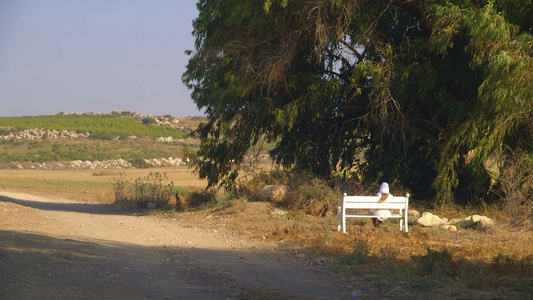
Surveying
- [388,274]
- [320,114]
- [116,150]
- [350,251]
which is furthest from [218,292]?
[116,150]

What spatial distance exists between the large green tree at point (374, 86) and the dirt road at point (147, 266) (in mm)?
5346

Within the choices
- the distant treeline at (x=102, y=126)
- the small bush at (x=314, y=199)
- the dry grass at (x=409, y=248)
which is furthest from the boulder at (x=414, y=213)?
the distant treeline at (x=102, y=126)

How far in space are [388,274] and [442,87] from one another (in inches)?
381

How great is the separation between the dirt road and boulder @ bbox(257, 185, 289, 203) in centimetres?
352

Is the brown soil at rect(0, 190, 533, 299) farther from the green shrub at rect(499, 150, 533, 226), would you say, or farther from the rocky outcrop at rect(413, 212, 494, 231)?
the green shrub at rect(499, 150, 533, 226)

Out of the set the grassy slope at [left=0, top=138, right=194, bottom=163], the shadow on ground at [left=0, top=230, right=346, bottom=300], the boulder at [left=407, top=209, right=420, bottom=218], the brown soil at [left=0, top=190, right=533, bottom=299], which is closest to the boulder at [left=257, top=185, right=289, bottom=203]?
the brown soil at [left=0, top=190, right=533, bottom=299]

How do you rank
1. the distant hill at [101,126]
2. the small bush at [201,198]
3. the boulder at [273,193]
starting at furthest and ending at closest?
the distant hill at [101,126]
the small bush at [201,198]
the boulder at [273,193]

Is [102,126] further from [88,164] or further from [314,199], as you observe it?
[314,199]

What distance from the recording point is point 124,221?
59.6ft

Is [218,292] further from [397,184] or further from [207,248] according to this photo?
[397,184]

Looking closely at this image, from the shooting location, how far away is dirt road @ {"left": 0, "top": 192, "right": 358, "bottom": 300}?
827 centimetres

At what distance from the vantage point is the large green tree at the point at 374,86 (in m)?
15.8

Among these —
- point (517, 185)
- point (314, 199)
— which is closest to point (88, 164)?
point (314, 199)

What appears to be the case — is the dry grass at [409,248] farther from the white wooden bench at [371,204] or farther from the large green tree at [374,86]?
the large green tree at [374,86]
